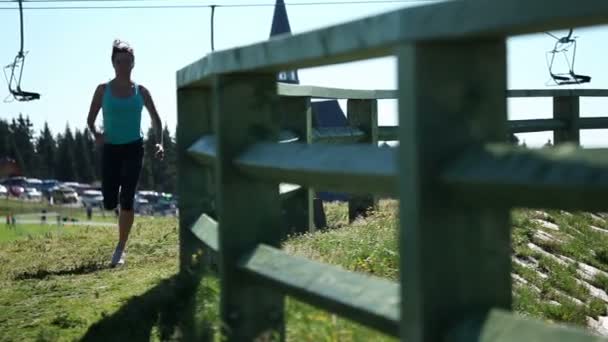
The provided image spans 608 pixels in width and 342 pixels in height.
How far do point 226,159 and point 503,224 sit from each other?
1481 mm

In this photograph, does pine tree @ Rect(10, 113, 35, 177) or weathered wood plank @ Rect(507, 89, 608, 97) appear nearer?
weathered wood plank @ Rect(507, 89, 608, 97)

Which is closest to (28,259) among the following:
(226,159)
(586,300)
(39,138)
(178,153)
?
(178,153)

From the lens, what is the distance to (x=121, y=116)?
7785 mm

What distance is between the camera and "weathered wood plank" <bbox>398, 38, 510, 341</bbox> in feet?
7.53

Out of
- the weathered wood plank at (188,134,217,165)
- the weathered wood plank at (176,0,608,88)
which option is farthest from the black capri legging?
the weathered wood plank at (176,0,608,88)

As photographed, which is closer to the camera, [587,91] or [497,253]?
[497,253]

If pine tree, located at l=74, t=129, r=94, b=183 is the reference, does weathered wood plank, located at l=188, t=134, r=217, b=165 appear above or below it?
above

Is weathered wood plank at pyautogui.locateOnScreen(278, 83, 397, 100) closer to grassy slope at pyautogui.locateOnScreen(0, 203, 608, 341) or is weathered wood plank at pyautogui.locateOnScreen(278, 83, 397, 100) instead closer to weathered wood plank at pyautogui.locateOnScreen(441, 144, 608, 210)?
grassy slope at pyautogui.locateOnScreen(0, 203, 608, 341)

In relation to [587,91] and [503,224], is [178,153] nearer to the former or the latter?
[503,224]

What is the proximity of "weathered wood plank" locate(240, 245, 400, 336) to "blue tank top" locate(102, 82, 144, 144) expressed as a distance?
4.34 metres

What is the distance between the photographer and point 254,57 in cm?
336

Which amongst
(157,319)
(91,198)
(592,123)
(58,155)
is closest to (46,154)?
(58,155)

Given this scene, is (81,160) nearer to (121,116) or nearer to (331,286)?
(121,116)

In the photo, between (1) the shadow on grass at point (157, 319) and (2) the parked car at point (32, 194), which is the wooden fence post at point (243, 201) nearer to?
(1) the shadow on grass at point (157, 319)
